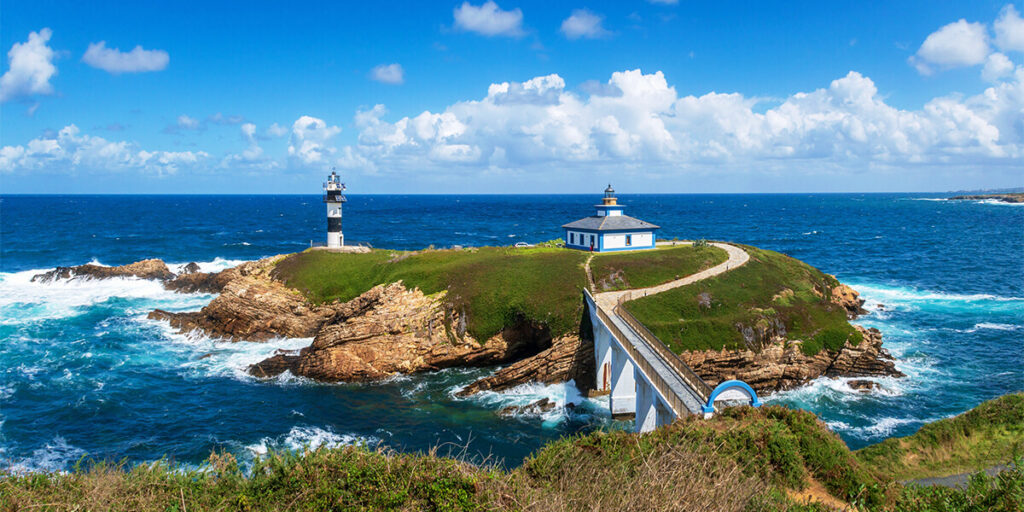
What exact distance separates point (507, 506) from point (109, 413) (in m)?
29.5

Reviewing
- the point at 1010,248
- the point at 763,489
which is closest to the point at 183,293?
the point at 763,489

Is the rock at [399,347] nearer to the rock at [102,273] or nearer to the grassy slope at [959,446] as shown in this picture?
the grassy slope at [959,446]

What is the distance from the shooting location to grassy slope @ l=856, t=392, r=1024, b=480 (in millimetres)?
18406

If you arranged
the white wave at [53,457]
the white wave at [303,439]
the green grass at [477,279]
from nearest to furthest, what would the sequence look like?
the white wave at [53,457], the white wave at [303,439], the green grass at [477,279]

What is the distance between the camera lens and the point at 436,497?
472 inches

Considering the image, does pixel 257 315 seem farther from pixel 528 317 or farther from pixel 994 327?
pixel 994 327

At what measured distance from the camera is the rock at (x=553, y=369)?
3378 cm

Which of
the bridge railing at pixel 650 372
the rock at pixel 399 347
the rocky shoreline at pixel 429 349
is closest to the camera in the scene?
the bridge railing at pixel 650 372

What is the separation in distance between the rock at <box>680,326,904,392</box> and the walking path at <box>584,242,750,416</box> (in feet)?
15.0

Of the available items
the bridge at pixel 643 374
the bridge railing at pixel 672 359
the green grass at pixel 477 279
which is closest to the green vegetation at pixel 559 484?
the bridge at pixel 643 374

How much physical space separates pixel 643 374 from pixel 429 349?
16.9 metres

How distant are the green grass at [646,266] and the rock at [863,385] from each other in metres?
13.5

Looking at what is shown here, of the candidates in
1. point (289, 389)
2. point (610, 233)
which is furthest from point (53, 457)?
point (610, 233)

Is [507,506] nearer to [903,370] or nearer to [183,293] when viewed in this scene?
[903,370]
